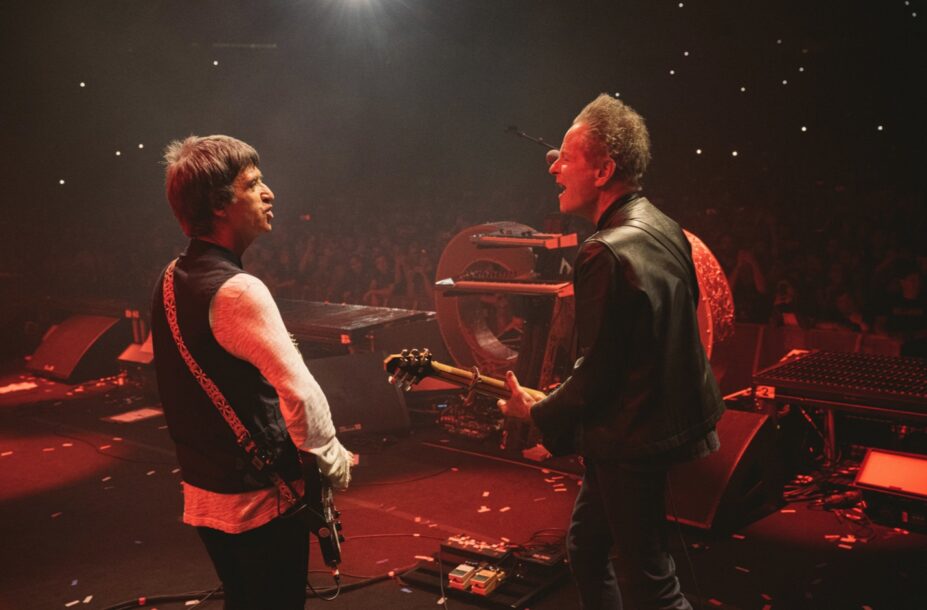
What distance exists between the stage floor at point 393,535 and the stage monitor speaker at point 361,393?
0.49 feet

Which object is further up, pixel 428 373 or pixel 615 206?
pixel 615 206

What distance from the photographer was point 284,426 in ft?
6.55

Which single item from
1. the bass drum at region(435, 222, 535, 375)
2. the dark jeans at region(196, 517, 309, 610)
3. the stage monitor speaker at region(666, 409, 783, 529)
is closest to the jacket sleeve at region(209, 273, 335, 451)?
the dark jeans at region(196, 517, 309, 610)

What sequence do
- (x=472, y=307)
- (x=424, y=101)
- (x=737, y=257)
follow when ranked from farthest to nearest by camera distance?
1. (x=424, y=101)
2. (x=737, y=257)
3. (x=472, y=307)

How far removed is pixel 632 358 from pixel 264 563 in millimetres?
1080

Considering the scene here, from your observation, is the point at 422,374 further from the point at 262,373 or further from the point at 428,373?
the point at 262,373

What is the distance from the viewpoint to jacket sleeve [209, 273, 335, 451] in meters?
1.85

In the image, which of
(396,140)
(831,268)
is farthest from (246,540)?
(396,140)

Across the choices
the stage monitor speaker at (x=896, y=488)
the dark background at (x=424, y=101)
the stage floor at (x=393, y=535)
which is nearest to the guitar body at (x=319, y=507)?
the stage floor at (x=393, y=535)

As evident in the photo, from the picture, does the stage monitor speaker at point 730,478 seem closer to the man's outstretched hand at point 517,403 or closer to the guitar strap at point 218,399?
the man's outstretched hand at point 517,403

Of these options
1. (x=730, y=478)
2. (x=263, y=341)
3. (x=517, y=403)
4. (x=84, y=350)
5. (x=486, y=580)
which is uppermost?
(x=263, y=341)

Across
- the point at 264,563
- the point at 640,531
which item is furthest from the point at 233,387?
the point at 640,531

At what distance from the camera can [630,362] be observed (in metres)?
2.09

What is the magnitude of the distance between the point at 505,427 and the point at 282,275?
5.67 meters
